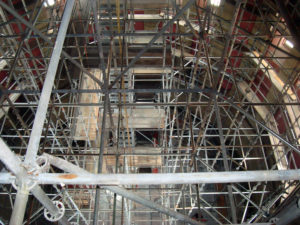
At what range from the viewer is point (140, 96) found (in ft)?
49.8

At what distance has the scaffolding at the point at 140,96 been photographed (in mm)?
3545

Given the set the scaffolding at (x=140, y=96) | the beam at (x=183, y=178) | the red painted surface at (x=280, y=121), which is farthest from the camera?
the red painted surface at (x=280, y=121)

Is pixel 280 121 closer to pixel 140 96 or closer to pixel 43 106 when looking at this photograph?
pixel 140 96

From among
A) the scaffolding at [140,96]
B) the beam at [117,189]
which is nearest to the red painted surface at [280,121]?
the scaffolding at [140,96]

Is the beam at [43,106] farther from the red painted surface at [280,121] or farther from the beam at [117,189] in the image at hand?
the red painted surface at [280,121]

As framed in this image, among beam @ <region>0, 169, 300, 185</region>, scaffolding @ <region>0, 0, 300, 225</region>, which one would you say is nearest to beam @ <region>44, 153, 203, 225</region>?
scaffolding @ <region>0, 0, 300, 225</region>

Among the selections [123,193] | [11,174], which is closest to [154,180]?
[123,193]

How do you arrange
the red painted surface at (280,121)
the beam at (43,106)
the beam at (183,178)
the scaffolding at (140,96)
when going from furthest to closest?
the red painted surface at (280,121), the scaffolding at (140,96), the beam at (183,178), the beam at (43,106)

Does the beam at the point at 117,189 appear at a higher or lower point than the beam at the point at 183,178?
higher

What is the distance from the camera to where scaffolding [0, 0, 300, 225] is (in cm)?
354

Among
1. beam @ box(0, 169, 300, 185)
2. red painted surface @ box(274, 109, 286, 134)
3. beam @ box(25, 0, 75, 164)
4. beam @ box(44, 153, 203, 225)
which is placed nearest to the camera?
beam @ box(25, 0, 75, 164)

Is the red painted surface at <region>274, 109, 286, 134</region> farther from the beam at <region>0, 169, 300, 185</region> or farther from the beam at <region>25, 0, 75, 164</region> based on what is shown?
the beam at <region>25, 0, 75, 164</region>

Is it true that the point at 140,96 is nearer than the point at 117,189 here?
No

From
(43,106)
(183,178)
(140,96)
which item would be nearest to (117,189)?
(183,178)
